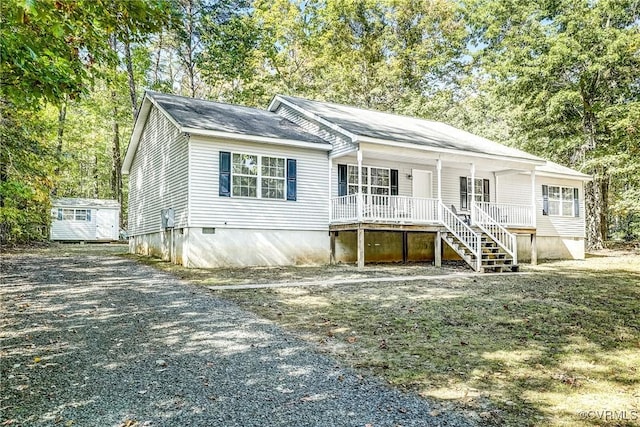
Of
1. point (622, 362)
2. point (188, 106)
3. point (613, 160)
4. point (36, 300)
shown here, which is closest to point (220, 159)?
point (188, 106)

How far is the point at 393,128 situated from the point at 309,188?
436 cm

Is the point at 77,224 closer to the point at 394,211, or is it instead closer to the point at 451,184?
the point at 394,211

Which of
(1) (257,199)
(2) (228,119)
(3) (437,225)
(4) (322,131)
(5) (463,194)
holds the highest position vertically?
(2) (228,119)

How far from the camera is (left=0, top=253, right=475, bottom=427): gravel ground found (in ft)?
11.2

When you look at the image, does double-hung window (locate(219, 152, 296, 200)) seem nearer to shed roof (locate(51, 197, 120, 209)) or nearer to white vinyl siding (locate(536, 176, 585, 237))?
white vinyl siding (locate(536, 176, 585, 237))

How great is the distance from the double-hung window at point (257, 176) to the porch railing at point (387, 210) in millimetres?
1718

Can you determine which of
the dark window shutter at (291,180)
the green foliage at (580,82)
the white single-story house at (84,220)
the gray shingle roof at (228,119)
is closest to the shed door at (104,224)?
the white single-story house at (84,220)

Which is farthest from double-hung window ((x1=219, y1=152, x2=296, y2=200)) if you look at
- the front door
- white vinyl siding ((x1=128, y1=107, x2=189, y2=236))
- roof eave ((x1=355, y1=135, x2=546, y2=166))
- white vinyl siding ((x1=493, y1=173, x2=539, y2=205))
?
white vinyl siding ((x1=493, y1=173, x2=539, y2=205))

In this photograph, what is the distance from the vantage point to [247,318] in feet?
21.8

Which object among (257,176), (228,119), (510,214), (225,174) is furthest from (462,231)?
(228,119)

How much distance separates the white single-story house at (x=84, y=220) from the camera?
28344 millimetres

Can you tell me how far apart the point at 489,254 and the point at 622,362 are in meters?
9.02

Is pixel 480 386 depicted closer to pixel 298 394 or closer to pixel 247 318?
pixel 298 394

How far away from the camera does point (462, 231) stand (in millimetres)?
14641
